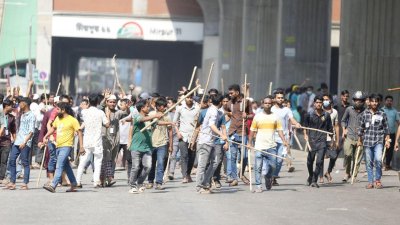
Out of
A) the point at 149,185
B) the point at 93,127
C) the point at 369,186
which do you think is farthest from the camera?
the point at 369,186

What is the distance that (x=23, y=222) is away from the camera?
1467cm

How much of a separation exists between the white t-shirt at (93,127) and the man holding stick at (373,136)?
14.5 feet

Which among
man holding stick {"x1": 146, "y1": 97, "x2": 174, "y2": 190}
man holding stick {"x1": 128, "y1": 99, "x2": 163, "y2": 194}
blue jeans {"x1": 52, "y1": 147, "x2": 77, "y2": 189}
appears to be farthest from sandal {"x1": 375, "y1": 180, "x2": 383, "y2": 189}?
blue jeans {"x1": 52, "y1": 147, "x2": 77, "y2": 189}

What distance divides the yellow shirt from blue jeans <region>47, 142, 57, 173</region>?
92 centimetres

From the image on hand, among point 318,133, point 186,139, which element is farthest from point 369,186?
point 186,139

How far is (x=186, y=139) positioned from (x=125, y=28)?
36.3 m

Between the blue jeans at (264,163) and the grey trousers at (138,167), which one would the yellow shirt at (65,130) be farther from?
the blue jeans at (264,163)

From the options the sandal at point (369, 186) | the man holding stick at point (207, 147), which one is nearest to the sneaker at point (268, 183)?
the man holding stick at point (207, 147)

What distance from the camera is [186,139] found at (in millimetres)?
22391

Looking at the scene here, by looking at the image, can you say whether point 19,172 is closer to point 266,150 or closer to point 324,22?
point 266,150

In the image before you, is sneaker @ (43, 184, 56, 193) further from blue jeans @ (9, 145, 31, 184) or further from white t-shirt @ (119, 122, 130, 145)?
white t-shirt @ (119, 122, 130, 145)

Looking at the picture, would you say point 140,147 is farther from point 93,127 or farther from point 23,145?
point 23,145

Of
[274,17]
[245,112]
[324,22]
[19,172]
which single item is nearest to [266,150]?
[245,112]

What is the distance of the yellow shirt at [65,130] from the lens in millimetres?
19188
